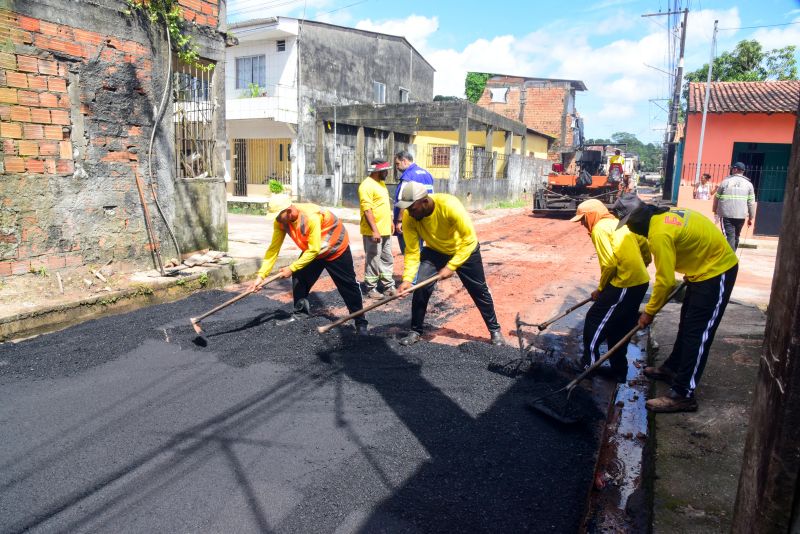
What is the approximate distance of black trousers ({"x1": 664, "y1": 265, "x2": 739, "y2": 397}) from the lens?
3.47 m

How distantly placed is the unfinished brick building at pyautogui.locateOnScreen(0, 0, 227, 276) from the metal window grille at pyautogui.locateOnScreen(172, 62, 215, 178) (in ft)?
0.05

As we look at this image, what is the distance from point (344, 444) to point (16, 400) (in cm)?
232

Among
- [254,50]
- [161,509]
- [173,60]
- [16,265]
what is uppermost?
[254,50]

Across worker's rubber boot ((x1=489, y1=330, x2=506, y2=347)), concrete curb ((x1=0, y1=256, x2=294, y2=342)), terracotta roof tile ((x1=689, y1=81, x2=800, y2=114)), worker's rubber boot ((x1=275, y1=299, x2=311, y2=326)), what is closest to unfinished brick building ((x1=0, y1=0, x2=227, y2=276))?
concrete curb ((x1=0, y1=256, x2=294, y2=342))

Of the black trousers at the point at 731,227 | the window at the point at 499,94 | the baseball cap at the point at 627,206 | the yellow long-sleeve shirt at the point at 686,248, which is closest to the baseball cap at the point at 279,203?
the baseball cap at the point at 627,206

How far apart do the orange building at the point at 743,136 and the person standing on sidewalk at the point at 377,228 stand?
11490 mm

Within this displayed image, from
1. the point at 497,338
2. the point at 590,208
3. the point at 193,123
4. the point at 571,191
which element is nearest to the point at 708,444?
the point at 590,208

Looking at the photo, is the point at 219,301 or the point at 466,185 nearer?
the point at 219,301

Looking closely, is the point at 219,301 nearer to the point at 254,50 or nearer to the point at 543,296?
the point at 543,296

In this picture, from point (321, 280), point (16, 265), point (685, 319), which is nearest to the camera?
point (685, 319)

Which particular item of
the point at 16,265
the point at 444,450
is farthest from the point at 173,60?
the point at 444,450

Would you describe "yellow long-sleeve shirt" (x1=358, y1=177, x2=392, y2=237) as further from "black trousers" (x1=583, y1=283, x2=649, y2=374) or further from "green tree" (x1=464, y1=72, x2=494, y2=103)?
"green tree" (x1=464, y1=72, x2=494, y2=103)

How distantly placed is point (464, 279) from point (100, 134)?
4.41 m

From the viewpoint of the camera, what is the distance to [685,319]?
3619mm
